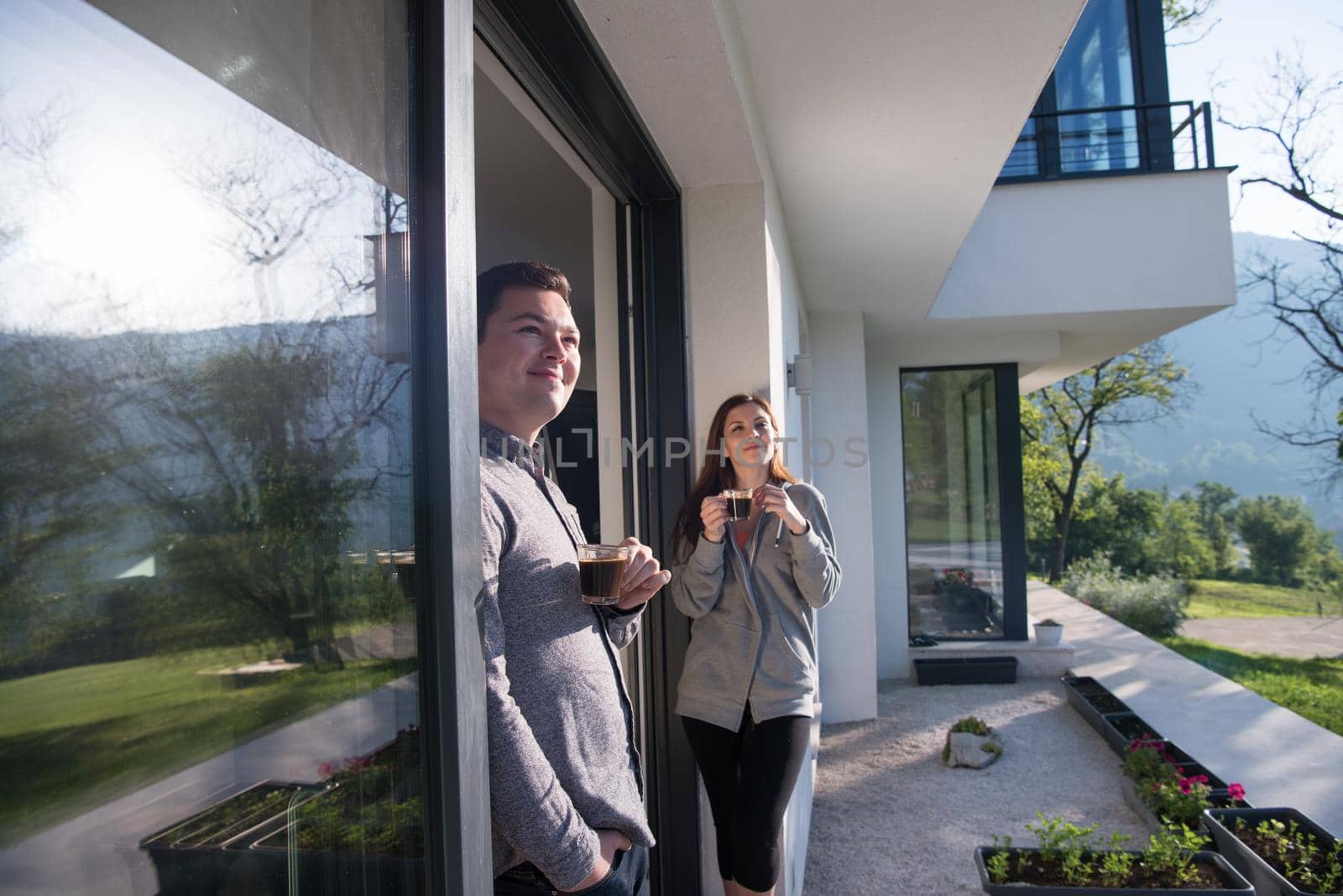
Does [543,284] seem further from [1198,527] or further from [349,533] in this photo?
[1198,527]

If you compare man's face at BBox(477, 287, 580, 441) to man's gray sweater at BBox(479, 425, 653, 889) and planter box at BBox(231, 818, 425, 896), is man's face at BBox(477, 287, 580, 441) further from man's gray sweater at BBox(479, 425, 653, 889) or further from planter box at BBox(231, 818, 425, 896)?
planter box at BBox(231, 818, 425, 896)

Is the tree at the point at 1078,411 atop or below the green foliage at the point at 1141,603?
atop

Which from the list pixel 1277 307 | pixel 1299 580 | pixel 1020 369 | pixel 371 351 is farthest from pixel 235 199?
pixel 1299 580

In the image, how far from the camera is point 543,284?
1.37m

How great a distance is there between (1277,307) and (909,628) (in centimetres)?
766

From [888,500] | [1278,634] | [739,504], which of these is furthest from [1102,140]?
[1278,634]

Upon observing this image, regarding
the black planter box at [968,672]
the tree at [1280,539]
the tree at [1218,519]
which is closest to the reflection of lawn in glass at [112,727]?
the black planter box at [968,672]

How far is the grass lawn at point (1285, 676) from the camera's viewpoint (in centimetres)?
893

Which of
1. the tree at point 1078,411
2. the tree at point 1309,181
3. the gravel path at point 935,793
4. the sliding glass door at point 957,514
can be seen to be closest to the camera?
the gravel path at point 935,793

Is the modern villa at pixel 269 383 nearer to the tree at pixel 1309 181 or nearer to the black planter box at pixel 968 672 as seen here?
the black planter box at pixel 968 672

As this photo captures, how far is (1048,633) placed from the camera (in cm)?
725

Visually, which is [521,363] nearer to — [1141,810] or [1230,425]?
[1141,810]

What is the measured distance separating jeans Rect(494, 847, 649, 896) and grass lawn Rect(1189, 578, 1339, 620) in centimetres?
1975

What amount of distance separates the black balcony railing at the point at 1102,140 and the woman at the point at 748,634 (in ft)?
18.9
